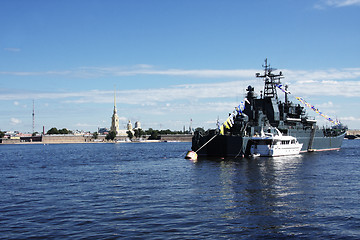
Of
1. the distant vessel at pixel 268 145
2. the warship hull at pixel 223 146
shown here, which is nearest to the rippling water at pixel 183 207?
the warship hull at pixel 223 146

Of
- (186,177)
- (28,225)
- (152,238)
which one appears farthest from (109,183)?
(152,238)

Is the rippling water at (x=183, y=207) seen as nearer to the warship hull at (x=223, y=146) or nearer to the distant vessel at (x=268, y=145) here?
the warship hull at (x=223, y=146)

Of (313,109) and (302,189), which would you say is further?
(313,109)

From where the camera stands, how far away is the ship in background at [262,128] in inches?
2805

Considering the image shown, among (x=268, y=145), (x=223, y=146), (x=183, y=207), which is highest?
(x=268, y=145)

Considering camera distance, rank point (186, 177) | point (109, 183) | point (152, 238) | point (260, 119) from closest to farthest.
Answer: point (152, 238)
point (109, 183)
point (186, 177)
point (260, 119)

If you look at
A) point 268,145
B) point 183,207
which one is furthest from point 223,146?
point 183,207

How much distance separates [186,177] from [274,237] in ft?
80.5

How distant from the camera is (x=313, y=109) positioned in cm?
9719

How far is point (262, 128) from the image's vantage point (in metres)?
72.6

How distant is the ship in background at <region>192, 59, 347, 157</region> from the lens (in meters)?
71.2

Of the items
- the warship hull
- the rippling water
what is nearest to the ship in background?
the warship hull

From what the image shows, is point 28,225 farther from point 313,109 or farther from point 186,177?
point 313,109

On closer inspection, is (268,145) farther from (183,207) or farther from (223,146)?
(183,207)
